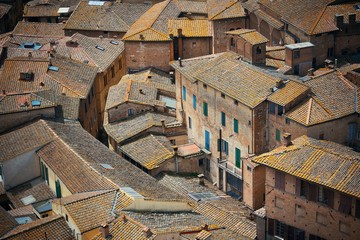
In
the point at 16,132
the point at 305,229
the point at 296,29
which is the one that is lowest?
the point at 305,229

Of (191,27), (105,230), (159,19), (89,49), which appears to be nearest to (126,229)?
(105,230)

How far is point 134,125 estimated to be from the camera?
7531cm

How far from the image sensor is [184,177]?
233ft

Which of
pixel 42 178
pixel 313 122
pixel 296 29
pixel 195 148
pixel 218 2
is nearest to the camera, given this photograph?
pixel 313 122

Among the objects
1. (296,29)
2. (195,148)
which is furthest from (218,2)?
(195,148)

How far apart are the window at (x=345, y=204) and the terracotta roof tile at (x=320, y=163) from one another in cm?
78

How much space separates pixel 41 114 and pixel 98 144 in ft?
19.7

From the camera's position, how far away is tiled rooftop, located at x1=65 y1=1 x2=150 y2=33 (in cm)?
9894

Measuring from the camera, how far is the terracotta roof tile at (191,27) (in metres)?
85.9

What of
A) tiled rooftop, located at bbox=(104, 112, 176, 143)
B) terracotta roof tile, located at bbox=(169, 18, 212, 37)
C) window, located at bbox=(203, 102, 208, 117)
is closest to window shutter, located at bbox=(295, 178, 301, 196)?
window, located at bbox=(203, 102, 208, 117)

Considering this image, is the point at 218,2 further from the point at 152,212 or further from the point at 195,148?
the point at 152,212

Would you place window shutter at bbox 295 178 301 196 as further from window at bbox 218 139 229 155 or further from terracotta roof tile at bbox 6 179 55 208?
terracotta roof tile at bbox 6 179 55 208

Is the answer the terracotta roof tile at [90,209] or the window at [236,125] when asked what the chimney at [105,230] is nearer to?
the terracotta roof tile at [90,209]

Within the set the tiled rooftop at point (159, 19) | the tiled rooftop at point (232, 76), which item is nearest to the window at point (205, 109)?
the tiled rooftop at point (232, 76)
